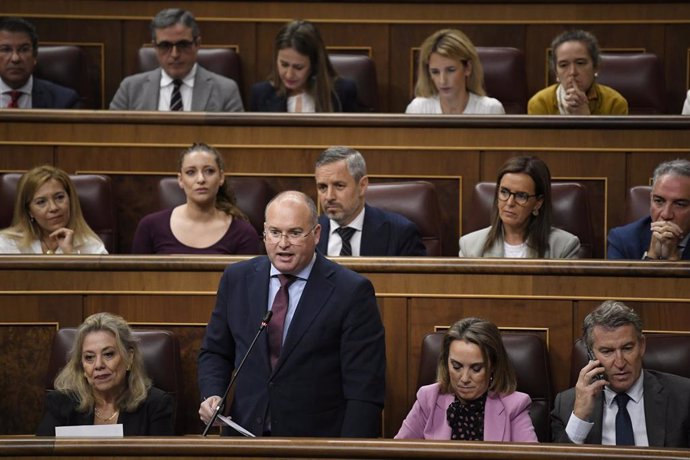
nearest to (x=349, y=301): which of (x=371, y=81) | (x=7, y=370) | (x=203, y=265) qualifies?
(x=203, y=265)

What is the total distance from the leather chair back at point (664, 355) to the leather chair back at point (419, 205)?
0.50 metres

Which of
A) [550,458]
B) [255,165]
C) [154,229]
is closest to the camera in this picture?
[550,458]

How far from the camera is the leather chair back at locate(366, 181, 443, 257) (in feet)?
7.91

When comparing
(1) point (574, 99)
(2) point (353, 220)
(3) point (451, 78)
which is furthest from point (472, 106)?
(2) point (353, 220)

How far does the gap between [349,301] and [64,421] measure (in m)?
0.49

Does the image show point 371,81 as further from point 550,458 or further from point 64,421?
point 550,458

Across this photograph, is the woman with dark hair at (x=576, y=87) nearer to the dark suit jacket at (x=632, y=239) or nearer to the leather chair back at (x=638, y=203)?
the leather chair back at (x=638, y=203)

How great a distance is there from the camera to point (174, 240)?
7.82 ft

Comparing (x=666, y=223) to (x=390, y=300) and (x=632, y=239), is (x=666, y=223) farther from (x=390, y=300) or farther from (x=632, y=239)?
(x=390, y=300)

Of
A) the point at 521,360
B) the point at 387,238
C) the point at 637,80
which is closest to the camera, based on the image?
the point at 521,360

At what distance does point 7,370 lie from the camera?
207 cm

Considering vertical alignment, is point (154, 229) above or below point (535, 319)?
above

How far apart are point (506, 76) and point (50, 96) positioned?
1042 mm

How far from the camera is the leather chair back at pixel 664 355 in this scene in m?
1.95
